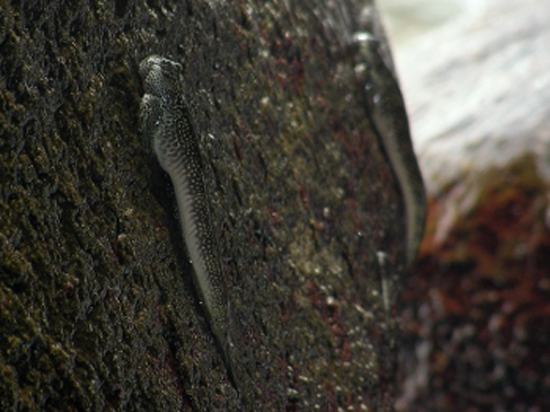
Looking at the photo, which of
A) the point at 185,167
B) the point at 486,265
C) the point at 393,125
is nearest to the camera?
the point at 185,167

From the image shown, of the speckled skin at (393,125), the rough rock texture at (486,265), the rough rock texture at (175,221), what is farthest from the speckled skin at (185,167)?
the rough rock texture at (486,265)

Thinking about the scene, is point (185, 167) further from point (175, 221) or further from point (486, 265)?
point (486, 265)

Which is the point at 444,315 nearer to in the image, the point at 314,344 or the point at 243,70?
the point at 314,344

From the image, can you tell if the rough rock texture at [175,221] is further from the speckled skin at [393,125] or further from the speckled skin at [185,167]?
the speckled skin at [393,125]

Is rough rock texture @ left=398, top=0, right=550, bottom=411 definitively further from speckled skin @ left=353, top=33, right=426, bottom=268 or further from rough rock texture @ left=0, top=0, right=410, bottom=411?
rough rock texture @ left=0, top=0, right=410, bottom=411

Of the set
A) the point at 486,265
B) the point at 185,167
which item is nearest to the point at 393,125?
the point at 486,265

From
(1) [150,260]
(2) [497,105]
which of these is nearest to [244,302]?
(1) [150,260]

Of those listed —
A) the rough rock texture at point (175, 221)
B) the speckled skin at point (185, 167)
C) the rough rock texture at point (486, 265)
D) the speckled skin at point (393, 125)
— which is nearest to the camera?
the rough rock texture at point (175, 221)
